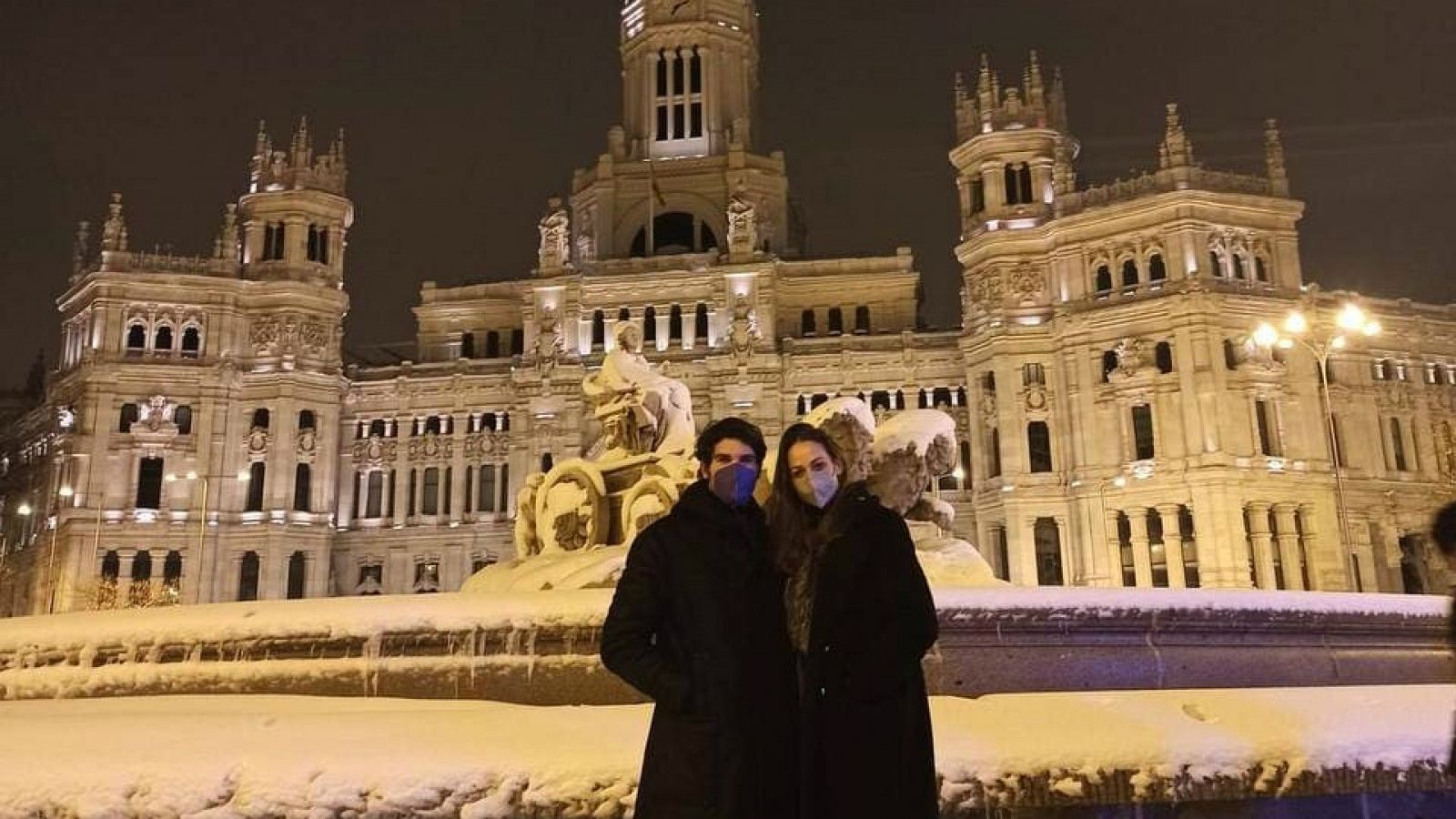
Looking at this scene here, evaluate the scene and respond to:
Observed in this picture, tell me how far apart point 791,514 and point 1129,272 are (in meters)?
51.0

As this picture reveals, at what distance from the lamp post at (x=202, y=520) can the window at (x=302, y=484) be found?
7.42 ft

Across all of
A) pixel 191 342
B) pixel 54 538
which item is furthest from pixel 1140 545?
pixel 54 538

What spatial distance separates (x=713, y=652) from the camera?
434cm

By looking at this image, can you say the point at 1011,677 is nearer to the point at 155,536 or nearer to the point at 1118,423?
the point at 1118,423

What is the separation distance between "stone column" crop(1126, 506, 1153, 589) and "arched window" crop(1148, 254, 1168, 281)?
10.9 metres

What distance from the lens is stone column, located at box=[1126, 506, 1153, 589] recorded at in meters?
46.4

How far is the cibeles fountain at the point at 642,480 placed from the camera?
12906 millimetres

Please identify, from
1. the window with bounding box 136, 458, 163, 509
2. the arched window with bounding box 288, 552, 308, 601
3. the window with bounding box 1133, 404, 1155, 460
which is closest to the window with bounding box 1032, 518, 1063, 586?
the window with bounding box 1133, 404, 1155, 460

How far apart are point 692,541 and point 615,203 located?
62.0 m

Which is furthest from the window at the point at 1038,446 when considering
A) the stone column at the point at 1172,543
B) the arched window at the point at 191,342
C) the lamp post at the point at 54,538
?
the lamp post at the point at 54,538

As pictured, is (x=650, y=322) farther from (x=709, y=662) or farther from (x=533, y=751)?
(x=709, y=662)

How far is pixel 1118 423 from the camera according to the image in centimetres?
4869

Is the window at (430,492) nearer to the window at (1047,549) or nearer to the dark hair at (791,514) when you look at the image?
the window at (1047,549)

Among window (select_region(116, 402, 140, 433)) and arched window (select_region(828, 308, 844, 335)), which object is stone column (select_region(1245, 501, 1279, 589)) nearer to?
arched window (select_region(828, 308, 844, 335))
